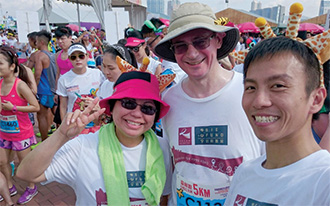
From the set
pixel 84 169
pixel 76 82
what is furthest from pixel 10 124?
pixel 84 169

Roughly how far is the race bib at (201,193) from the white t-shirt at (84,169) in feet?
0.90

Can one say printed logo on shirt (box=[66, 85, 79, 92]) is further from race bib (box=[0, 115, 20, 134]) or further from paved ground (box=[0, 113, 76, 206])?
paved ground (box=[0, 113, 76, 206])

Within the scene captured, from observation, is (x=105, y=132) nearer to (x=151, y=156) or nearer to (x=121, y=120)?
(x=121, y=120)

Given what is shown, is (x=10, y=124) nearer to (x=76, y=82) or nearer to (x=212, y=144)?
(x=76, y=82)

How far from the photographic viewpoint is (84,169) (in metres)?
1.47

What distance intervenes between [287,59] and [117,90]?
106 cm

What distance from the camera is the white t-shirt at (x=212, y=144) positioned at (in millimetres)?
1439

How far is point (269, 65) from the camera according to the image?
0.91 metres

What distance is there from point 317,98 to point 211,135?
65cm

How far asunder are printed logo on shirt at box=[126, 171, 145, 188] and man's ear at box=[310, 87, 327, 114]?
1.04 metres

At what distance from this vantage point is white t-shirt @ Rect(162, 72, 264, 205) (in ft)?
4.72

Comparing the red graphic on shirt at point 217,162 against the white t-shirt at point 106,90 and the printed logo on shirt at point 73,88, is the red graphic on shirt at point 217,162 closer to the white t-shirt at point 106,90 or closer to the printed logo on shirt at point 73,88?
the white t-shirt at point 106,90

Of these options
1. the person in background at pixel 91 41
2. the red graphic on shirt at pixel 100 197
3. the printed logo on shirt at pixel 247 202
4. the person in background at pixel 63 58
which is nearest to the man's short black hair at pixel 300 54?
the printed logo on shirt at pixel 247 202

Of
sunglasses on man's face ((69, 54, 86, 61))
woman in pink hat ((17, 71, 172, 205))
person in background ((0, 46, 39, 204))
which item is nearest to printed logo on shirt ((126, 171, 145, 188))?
woman in pink hat ((17, 71, 172, 205))
